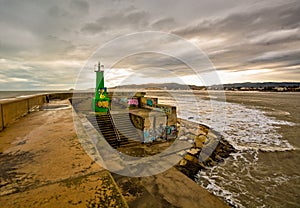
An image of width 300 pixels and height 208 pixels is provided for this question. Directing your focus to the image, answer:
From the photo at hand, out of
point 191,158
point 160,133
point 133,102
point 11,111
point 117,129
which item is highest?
point 11,111

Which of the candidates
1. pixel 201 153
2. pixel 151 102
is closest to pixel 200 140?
pixel 201 153

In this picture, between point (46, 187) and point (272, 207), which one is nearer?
point (46, 187)

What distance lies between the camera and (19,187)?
2035 mm

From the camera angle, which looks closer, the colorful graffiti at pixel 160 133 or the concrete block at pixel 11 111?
the concrete block at pixel 11 111

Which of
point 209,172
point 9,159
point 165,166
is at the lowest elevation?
point 209,172

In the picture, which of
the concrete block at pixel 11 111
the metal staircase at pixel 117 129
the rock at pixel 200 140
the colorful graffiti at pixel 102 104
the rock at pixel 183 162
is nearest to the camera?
the concrete block at pixel 11 111

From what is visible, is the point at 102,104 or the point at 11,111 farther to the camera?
the point at 102,104

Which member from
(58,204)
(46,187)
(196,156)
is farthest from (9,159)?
(196,156)

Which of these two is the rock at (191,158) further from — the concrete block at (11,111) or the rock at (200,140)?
the concrete block at (11,111)

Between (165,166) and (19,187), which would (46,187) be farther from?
(165,166)

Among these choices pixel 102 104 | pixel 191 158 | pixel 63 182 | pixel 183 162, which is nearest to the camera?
pixel 63 182

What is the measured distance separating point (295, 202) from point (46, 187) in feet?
28.3

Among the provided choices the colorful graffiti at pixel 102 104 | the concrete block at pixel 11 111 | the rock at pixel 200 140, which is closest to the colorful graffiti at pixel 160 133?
the rock at pixel 200 140

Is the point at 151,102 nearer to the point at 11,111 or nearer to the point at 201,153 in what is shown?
the point at 201,153
